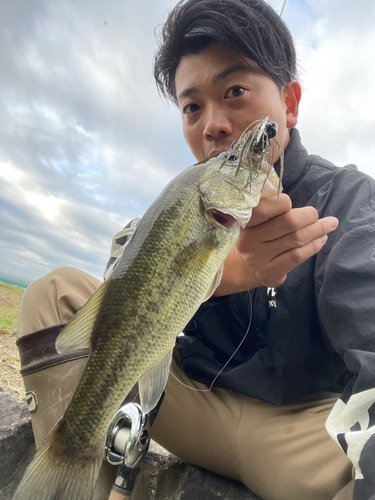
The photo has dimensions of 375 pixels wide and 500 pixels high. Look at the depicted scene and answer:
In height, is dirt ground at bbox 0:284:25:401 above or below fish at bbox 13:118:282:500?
below

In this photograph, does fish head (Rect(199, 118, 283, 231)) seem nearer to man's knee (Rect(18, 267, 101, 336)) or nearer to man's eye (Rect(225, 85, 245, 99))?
man's eye (Rect(225, 85, 245, 99))

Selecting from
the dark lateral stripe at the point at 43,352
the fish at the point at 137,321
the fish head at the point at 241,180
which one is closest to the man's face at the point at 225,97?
the fish head at the point at 241,180

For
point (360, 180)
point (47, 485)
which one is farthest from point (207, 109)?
point (47, 485)

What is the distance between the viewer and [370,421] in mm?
1136

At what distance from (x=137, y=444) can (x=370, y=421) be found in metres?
1.18

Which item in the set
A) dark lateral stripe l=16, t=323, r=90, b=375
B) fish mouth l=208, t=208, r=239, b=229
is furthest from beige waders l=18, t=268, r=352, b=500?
fish mouth l=208, t=208, r=239, b=229

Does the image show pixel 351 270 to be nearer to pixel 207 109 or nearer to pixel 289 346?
pixel 289 346

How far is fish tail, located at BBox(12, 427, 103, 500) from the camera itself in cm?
133

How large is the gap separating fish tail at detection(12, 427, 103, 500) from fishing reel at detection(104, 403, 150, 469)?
215 mm

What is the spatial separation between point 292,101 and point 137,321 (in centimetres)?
224

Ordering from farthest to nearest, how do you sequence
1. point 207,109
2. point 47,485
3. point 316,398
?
1. point 207,109
2. point 316,398
3. point 47,485

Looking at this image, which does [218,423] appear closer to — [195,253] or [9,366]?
[195,253]

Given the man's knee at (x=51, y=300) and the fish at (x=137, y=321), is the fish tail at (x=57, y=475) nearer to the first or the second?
the fish at (x=137, y=321)

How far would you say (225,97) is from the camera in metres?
2.27
